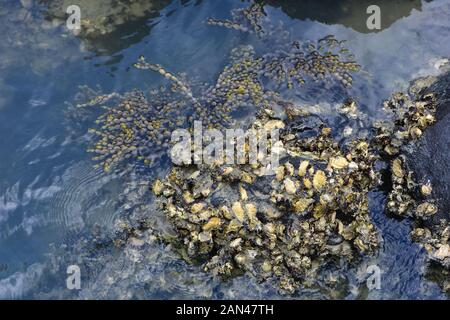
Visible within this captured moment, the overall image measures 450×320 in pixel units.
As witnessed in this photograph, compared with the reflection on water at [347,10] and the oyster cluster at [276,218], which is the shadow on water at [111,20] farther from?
the oyster cluster at [276,218]

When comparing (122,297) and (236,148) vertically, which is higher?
(236,148)

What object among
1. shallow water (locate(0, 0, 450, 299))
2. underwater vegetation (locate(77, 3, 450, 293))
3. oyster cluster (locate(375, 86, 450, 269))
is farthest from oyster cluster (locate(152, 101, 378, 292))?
oyster cluster (locate(375, 86, 450, 269))

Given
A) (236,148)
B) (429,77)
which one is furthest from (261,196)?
(429,77)

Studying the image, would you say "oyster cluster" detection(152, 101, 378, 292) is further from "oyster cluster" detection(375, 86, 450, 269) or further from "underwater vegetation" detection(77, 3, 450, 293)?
"oyster cluster" detection(375, 86, 450, 269)

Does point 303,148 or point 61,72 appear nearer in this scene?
point 303,148
